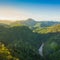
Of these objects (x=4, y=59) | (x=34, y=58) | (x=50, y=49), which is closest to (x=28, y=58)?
(x=34, y=58)

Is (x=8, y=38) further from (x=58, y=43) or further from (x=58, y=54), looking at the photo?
(x=58, y=54)

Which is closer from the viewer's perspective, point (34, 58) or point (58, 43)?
point (34, 58)

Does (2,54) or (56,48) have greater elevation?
(2,54)

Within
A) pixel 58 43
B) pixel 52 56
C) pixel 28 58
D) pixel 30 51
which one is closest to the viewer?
pixel 28 58

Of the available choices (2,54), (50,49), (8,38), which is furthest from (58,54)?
(2,54)

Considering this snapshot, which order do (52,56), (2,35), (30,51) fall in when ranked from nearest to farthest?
(30,51) → (52,56) → (2,35)

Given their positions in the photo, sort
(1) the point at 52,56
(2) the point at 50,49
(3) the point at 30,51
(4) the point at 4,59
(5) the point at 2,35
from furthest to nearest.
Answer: (5) the point at 2,35, (2) the point at 50,49, (1) the point at 52,56, (3) the point at 30,51, (4) the point at 4,59

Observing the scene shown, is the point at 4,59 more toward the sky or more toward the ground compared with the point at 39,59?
more toward the sky

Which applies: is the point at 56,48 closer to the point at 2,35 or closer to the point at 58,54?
the point at 58,54

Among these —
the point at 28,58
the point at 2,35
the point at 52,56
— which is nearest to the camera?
the point at 28,58
